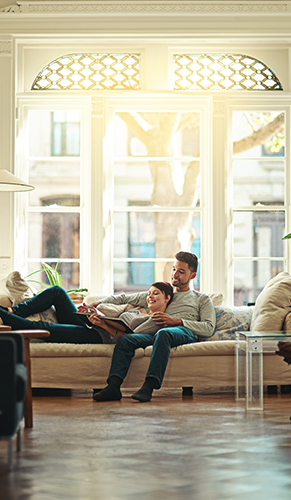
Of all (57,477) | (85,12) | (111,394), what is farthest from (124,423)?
(85,12)

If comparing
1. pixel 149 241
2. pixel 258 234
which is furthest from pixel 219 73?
pixel 149 241

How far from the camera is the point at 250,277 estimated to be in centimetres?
653

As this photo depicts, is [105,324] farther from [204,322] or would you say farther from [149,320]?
[204,322]

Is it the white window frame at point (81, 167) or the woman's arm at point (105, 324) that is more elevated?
the white window frame at point (81, 167)

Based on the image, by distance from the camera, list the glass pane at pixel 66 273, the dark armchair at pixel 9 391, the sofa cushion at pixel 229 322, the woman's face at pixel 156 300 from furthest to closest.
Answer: the glass pane at pixel 66 273 → the sofa cushion at pixel 229 322 → the woman's face at pixel 156 300 → the dark armchair at pixel 9 391

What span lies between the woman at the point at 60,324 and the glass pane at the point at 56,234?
1511 mm

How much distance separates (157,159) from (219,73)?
107cm

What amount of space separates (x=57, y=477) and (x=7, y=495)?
27cm

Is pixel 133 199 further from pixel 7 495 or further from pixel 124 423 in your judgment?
pixel 7 495

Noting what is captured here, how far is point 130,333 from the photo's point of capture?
4848mm

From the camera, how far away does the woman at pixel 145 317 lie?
482 centimetres

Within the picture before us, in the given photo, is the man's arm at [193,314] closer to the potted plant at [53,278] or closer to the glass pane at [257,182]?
the potted plant at [53,278]

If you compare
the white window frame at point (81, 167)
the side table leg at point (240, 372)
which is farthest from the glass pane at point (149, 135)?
the side table leg at point (240, 372)

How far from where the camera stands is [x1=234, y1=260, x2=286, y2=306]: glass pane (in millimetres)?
6512
